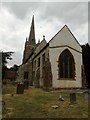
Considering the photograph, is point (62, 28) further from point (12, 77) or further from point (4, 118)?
point (12, 77)

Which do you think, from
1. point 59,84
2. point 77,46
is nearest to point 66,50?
point 77,46

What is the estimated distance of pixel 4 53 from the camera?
106 ft

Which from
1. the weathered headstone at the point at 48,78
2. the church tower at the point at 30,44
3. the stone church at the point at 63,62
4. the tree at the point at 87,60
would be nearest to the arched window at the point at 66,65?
the stone church at the point at 63,62

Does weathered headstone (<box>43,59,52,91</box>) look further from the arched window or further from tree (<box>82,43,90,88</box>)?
tree (<box>82,43,90,88</box>)

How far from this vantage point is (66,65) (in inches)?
1054

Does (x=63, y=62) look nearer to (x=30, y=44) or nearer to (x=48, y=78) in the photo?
(x=48, y=78)

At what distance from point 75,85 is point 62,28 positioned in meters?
8.08

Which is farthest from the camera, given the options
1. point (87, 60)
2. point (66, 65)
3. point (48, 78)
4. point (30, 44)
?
point (30, 44)

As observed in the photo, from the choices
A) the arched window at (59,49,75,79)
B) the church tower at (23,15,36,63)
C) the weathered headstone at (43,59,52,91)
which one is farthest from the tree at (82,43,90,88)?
the church tower at (23,15,36,63)

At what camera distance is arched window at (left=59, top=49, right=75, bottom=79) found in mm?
26156

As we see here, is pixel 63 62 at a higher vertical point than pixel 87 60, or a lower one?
lower

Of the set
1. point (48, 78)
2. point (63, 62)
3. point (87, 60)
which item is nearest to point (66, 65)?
point (63, 62)

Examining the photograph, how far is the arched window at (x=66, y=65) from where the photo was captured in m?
26.2

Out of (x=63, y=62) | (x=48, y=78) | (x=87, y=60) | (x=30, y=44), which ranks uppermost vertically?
(x=30, y=44)
